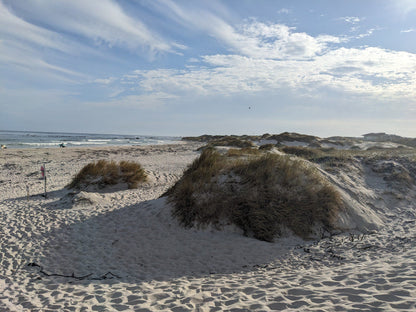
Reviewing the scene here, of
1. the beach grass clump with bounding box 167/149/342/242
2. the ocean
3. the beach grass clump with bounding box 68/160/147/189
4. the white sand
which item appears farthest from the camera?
the ocean

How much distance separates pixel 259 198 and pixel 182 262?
2699 mm

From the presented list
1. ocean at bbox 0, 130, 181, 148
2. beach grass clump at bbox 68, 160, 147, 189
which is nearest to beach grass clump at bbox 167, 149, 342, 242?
beach grass clump at bbox 68, 160, 147, 189

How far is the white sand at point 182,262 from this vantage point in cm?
392

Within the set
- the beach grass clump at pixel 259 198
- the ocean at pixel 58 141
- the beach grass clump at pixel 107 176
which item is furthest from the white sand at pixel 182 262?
the ocean at pixel 58 141

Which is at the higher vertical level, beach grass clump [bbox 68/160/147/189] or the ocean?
the ocean

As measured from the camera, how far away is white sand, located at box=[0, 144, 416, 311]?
3.92 meters

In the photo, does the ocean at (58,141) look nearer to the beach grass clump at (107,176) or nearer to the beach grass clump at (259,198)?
the beach grass clump at (107,176)

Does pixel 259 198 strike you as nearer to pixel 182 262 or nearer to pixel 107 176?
pixel 182 262

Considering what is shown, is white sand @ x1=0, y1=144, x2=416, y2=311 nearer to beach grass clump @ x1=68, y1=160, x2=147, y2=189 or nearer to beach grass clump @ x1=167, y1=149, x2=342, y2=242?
beach grass clump @ x1=167, y1=149, x2=342, y2=242

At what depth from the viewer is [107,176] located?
472 inches

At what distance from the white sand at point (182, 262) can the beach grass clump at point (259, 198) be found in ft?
1.21

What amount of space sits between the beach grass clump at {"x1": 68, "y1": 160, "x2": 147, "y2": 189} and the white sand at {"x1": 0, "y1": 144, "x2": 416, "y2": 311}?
1.83m

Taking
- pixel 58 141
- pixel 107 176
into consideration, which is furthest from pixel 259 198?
pixel 58 141

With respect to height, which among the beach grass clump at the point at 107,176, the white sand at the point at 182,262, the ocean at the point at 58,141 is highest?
the ocean at the point at 58,141
